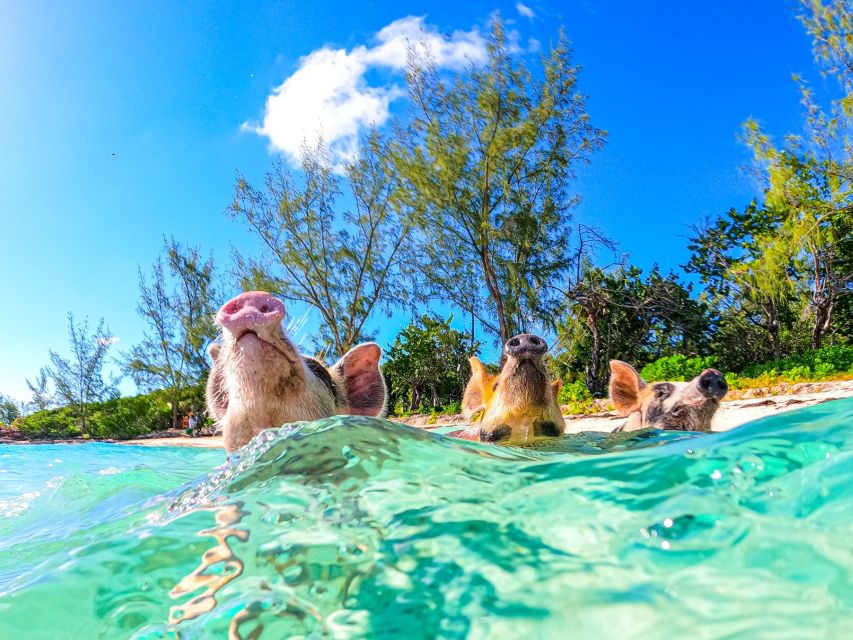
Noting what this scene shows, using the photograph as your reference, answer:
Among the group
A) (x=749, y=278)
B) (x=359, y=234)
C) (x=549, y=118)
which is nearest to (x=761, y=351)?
(x=749, y=278)

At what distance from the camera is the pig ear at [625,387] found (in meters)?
4.18

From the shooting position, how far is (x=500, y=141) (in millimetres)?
19844

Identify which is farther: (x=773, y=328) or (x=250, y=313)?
(x=773, y=328)

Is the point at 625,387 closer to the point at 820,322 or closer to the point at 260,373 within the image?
the point at 260,373

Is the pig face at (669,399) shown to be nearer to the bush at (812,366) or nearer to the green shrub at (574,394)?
the bush at (812,366)

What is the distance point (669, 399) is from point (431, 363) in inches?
742

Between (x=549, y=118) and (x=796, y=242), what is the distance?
27.4 feet

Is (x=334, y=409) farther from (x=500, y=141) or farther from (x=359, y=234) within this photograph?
(x=359, y=234)

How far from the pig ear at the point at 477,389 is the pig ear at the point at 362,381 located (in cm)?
72

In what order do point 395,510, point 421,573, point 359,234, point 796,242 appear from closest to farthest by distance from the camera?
point 421,573, point 395,510, point 796,242, point 359,234

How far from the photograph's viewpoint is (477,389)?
393 centimetres

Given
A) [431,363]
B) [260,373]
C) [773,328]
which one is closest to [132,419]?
[431,363]

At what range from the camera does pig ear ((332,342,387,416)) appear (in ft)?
10.8

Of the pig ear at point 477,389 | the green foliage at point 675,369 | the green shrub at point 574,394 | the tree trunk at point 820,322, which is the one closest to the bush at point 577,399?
the green shrub at point 574,394
